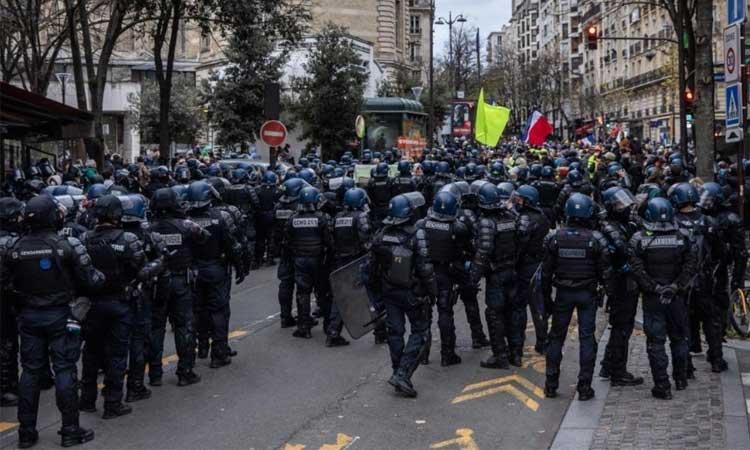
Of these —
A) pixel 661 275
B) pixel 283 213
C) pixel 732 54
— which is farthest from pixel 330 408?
pixel 732 54

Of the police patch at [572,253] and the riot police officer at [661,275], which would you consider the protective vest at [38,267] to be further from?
the riot police officer at [661,275]

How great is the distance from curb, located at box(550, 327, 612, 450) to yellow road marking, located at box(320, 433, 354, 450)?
1589mm

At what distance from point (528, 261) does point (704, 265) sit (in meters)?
1.92

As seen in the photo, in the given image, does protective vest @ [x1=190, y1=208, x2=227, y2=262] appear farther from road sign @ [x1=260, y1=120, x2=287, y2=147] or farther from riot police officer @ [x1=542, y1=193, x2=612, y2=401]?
road sign @ [x1=260, y1=120, x2=287, y2=147]

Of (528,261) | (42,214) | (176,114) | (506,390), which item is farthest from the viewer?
(176,114)

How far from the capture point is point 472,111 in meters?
45.2

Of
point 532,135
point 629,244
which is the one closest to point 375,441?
point 629,244

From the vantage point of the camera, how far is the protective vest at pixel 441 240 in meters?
10.3

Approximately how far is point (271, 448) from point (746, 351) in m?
5.96

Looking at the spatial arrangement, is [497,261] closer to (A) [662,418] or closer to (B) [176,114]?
(A) [662,418]

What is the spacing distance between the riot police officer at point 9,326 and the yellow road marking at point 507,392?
160 inches

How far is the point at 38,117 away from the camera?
18812 mm

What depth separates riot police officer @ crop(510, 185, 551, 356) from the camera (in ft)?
35.9

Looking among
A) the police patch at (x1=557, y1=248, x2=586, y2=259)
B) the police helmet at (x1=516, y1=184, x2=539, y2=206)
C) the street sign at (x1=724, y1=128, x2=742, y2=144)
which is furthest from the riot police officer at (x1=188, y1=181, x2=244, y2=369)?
the street sign at (x1=724, y1=128, x2=742, y2=144)
